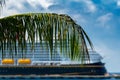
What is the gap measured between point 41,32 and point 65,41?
39 cm

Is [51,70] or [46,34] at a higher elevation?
[51,70]

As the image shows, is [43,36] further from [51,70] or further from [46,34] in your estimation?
[51,70]

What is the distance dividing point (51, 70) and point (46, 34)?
100851 millimetres

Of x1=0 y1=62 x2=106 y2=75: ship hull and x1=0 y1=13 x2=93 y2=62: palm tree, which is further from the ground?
x1=0 y1=62 x2=106 y2=75: ship hull

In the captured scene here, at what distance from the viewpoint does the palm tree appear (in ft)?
19.6

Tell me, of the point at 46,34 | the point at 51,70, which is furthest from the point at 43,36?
the point at 51,70

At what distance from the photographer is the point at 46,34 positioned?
6.17 metres

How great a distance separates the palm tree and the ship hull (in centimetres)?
9931

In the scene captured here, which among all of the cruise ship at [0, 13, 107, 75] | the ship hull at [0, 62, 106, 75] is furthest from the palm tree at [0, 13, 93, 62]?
the ship hull at [0, 62, 106, 75]

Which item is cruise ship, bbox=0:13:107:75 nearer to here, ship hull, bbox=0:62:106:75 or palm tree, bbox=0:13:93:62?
palm tree, bbox=0:13:93:62

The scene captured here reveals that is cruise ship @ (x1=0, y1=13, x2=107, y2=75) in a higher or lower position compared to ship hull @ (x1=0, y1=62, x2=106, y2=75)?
lower

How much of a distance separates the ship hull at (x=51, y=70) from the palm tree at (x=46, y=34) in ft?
326

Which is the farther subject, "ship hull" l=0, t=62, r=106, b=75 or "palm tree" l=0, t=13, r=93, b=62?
"ship hull" l=0, t=62, r=106, b=75

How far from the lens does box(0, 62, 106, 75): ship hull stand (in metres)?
107
